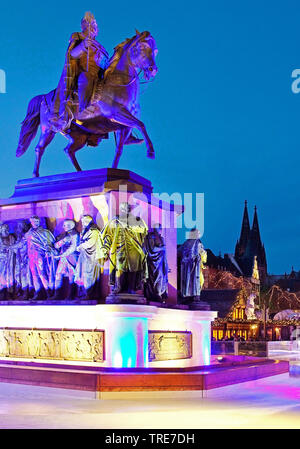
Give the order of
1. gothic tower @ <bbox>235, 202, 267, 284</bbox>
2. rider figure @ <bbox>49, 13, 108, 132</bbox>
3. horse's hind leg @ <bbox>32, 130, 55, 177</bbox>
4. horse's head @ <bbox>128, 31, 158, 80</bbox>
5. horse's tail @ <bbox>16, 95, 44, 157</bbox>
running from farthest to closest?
gothic tower @ <bbox>235, 202, 267, 284</bbox>
horse's tail @ <bbox>16, 95, 44, 157</bbox>
horse's hind leg @ <bbox>32, 130, 55, 177</bbox>
rider figure @ <bbox>49, 13, 108, 132</bbox>
horse's head @ <bbox>128, 31, 158, 80</bbox>

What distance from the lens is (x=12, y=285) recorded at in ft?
51.7

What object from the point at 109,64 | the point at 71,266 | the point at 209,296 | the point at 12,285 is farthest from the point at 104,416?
the point at 209,296

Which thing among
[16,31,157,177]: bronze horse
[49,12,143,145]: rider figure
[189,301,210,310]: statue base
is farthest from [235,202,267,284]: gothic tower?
[49,12,143,145]: rider figure

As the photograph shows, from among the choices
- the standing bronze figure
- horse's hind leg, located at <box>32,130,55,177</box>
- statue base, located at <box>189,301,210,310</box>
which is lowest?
statue base, located at <box>189,301,210,310</box>

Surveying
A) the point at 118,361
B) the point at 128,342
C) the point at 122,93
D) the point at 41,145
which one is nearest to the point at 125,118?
the point at 122,93

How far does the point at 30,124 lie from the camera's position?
57.7 ft

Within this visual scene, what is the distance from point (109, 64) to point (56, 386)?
26.4 ft

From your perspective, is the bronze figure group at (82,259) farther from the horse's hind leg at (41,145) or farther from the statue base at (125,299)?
the horse's hind leg at (41,145)

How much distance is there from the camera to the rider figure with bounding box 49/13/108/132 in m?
15.9

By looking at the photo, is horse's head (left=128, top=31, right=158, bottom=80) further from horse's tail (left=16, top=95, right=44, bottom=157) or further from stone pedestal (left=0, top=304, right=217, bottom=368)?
stone pedestal (left=0, top=304, right=217, bottom=368)

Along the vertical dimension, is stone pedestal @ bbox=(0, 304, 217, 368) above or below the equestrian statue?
below

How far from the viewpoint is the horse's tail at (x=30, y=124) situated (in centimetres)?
1742

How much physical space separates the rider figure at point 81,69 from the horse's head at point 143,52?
3.22ft

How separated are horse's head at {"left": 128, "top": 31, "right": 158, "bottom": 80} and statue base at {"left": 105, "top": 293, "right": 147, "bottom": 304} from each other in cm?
579
